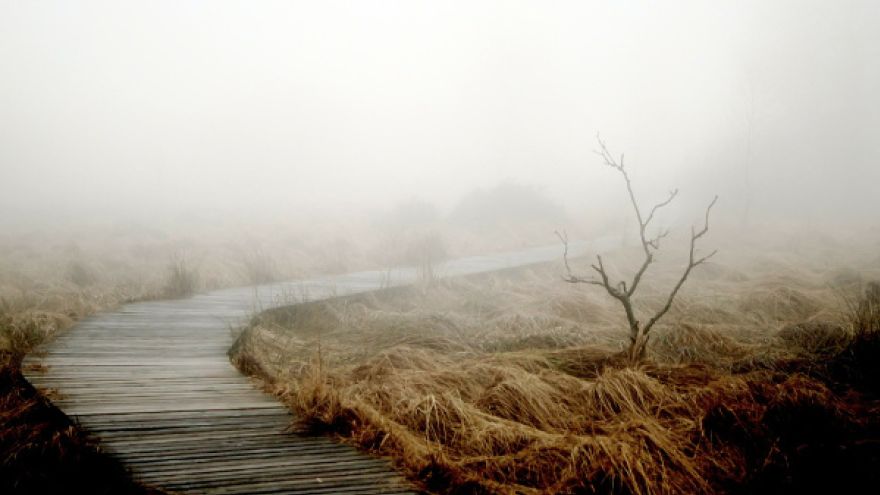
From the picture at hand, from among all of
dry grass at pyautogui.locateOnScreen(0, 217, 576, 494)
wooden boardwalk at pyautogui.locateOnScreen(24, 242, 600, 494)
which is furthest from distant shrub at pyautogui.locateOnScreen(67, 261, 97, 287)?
wooden boardwalk at pyautogui.locateOnScreen(24, 242, 600, 494)

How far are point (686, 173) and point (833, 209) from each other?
28.1ft

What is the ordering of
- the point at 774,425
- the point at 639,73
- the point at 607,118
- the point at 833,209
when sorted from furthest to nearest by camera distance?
1. the point at 607,118
2. the point at 639,73
3. the point at 833,209
4. the point at 774,425

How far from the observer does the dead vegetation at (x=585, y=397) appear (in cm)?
304

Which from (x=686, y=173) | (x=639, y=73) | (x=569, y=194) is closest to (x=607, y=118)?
(x=639, y=73)

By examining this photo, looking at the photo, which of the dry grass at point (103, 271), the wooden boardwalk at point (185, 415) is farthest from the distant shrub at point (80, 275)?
the wooden boardwalk at point (185, 415)

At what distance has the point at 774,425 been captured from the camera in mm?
3695

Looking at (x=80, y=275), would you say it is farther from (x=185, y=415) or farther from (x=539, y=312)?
(x=185, y=415)

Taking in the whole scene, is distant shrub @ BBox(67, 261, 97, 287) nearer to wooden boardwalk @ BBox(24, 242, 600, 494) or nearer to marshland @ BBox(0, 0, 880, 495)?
marshland @ BBox(0, 0, 880, 495)

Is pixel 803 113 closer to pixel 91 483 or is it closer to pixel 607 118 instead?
pixel 91 483

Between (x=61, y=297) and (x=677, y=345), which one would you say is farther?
(x=61, y=297)

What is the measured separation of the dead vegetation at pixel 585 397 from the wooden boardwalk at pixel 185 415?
0.24 m

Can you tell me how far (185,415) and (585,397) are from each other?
2947mm

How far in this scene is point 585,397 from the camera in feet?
15.4

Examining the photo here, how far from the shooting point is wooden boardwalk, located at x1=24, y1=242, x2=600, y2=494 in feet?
8.87
